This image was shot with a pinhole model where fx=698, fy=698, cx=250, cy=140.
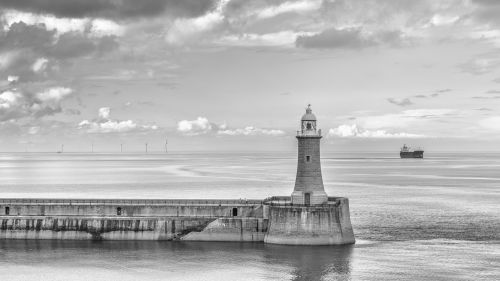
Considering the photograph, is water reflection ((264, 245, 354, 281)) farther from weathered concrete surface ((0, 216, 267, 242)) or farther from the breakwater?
weathered concrete surface ((0, 216, 267, 242))

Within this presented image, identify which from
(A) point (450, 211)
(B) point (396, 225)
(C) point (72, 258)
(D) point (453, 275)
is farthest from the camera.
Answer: (A) point (450, 211)

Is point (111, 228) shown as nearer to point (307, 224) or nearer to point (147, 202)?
point (147, 202)

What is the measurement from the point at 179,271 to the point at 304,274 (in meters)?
8.92

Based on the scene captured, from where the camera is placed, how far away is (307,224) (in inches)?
2194

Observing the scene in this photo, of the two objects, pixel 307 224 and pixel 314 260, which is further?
pixel 307 224

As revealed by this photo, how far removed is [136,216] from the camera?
201ft

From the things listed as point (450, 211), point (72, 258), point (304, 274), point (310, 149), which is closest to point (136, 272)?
point (72, 258)

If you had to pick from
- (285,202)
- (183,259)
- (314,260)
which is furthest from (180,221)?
(314,260)

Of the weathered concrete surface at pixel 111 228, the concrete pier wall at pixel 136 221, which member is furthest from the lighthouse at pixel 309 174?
the weathered concrete surface at pixel 111 228

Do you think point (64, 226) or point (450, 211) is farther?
point (450, 211)

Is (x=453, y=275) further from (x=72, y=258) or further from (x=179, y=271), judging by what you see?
(x=72, y=258)

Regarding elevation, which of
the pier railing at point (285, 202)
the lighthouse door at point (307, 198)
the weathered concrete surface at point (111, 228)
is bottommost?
the weathered concrete surface at point (111, 228)

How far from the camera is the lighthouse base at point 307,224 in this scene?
182 ft

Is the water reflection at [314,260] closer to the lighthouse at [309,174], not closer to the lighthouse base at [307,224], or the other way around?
the lighthouse base at [307,224]
